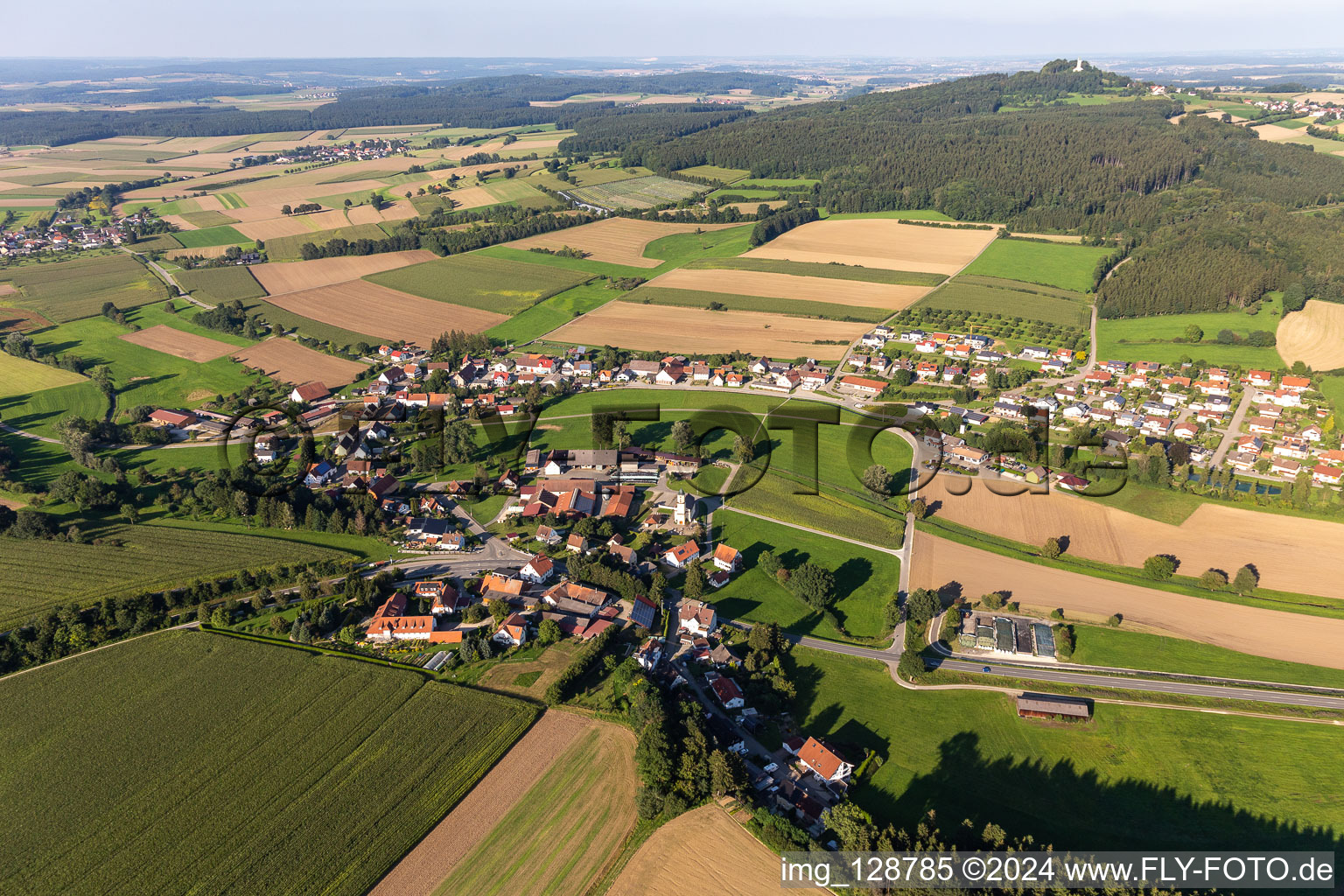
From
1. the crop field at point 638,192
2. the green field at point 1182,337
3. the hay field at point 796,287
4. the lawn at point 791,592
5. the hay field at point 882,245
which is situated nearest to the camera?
the lawn at point 791,592

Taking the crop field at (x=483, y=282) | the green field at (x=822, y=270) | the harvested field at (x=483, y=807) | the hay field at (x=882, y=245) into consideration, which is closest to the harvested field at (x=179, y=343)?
the crop field at (x=483, y=282)

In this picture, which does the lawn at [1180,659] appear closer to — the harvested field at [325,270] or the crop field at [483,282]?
the crop field at [483,282]

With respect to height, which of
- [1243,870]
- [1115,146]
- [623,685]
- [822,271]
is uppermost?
[1115,146]

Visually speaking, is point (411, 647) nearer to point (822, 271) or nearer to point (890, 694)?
point (890, 694)

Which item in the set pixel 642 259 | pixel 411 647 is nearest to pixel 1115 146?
pixel 642 259

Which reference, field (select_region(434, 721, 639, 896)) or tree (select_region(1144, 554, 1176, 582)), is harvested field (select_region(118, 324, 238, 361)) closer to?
field (select_region(434, 721, 639, 896))

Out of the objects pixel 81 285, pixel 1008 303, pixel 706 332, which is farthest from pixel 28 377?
pixel 1008 303
